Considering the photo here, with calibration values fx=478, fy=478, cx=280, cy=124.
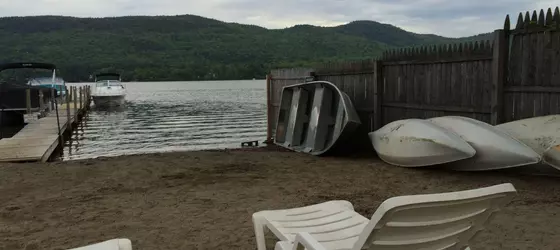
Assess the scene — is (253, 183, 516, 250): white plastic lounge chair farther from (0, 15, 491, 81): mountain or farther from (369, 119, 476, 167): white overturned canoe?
(0, 15, 491, 81): mountain

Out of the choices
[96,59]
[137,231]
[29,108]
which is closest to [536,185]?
[137,231]

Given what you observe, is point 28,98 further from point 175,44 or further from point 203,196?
point 175,44

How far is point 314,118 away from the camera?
9.70 m

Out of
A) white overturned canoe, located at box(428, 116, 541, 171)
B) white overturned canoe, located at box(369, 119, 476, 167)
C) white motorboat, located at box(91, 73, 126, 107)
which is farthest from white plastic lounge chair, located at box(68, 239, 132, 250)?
white motorboat, located at box(91, 73, 126, 107)

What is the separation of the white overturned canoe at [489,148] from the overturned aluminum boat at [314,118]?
231 centimetres

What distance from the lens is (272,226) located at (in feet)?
10.4

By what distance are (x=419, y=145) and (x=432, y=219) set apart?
194 inches

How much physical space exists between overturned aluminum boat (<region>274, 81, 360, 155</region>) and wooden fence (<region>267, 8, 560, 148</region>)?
63 cm

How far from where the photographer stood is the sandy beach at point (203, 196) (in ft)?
14.8

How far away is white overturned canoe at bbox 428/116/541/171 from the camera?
241 inches

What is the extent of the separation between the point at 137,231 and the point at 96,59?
84434 mm

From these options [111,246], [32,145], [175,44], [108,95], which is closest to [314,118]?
[32,145]

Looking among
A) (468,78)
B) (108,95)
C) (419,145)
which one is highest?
(468,78)

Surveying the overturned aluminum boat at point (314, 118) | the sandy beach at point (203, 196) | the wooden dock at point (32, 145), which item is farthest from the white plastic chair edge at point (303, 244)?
the wooden dock at point (32, 145)
